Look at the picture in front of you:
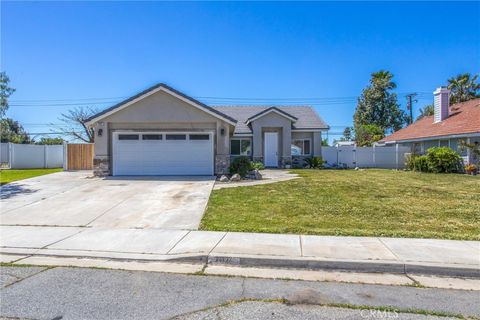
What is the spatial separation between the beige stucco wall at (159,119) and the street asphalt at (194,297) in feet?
39.6

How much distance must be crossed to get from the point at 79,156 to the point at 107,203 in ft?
41.9

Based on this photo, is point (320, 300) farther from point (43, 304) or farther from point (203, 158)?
point (203, 158)

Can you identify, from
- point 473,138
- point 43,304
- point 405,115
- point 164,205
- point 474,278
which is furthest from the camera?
point 405,115

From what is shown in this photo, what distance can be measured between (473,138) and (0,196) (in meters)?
23.3

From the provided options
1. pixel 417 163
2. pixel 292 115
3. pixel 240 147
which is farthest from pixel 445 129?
pixel 240 147

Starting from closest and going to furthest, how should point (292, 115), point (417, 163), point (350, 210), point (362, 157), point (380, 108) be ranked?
point (350, 210)
point (417, 163)
point (292, 115)
point (362, 157)
point (380, 108)

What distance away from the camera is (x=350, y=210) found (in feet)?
29.9

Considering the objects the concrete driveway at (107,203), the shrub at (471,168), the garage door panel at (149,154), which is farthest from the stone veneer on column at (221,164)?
the shrub at (471,168)

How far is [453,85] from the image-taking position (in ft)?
115

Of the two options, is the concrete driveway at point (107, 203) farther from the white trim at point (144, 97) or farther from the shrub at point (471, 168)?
the shrub at point (471, 168)

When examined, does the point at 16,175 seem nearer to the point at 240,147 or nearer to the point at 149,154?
the point at 149,154

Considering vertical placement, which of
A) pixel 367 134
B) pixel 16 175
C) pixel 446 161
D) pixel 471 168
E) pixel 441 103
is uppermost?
pixel 441 103

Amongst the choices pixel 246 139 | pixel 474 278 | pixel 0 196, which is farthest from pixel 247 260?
pixel 246 139

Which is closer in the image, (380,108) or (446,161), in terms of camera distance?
(446,161)
